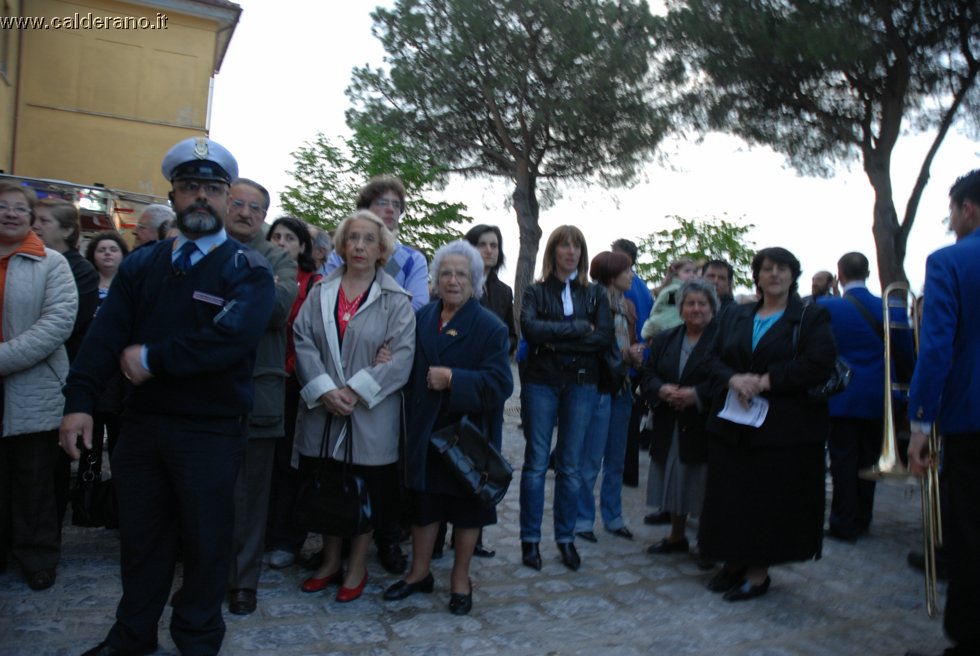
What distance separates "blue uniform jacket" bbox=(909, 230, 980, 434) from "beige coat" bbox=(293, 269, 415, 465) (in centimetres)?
258

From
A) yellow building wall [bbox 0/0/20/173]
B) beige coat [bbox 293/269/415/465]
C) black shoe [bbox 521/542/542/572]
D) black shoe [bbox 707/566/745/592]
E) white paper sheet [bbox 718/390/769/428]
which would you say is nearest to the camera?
beige coat [bbox 293/269/415/465]

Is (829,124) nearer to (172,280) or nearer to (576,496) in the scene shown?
(576,496)

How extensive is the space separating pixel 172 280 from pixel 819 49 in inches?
591

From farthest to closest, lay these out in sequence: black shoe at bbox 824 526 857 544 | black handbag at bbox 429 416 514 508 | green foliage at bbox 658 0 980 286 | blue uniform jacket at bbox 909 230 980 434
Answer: green foliage at bbox 658 0 980 286, black shoe at bbox 824 526 857 544, black handbag at bbox 429 416 514 508, blue uniform jacket at bbox 909 230 980 434

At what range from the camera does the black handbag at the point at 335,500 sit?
4.36 m

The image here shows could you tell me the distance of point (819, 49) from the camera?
50.8 feet

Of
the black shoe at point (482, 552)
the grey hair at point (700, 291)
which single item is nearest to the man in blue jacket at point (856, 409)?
the grey hair at point (700, 291)

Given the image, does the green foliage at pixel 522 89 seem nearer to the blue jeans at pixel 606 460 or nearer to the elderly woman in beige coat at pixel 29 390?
the blue jeans at pixel 606 460

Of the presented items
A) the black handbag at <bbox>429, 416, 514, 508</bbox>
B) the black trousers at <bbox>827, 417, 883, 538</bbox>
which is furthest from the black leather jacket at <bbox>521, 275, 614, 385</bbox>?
the black trousers at <bbox>827, 417, 883, 538</bbox>

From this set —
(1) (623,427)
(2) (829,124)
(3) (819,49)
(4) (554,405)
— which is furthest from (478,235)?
(2) (829,124)

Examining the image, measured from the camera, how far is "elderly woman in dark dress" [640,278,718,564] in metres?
5.60

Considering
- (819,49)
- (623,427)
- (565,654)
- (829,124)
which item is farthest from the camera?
(829,124)

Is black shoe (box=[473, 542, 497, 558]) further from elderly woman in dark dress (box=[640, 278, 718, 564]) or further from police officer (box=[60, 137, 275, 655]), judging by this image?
police officer (box=[60, 137, 275, 655])

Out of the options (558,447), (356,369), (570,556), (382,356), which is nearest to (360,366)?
(356,369)
